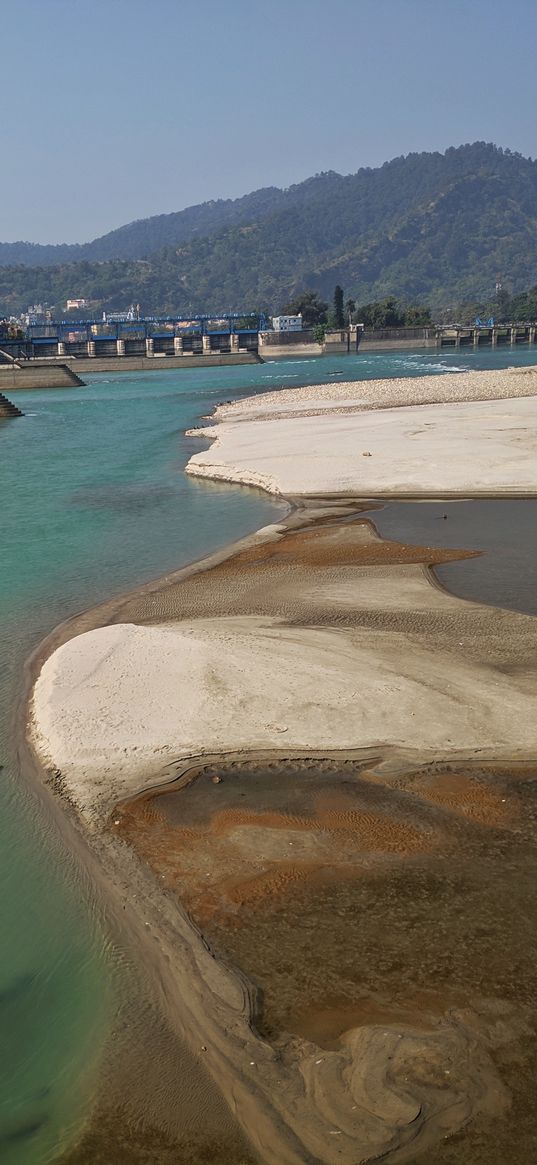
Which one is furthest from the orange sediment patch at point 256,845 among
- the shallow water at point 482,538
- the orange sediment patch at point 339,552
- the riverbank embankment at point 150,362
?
the riverbank embankment at point 150,362

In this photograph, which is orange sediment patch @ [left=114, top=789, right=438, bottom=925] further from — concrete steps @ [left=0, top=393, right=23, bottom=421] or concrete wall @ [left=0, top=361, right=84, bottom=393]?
concrete wall @ [left=0, top=361, right=84, bottom=393]

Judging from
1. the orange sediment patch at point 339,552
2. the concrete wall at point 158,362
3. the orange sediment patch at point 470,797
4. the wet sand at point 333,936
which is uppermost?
the concrete wall at point 158,362

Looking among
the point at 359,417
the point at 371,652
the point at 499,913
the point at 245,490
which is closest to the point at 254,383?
the point at 359,417

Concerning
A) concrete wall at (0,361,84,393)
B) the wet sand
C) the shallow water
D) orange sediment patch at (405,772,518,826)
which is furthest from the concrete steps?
orange sediment patch at (405,772,518,826)

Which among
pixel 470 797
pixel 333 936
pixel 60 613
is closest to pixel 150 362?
pixel 60 613

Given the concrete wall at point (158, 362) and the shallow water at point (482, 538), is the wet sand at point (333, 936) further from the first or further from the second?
the concrete wall at point (158, 362)

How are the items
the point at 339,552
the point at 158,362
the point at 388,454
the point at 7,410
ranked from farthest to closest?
the point at 158,362 < the point at 7,410 < the point at 388,454 < the point at 339,552

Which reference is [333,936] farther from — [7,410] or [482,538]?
[7,410]
